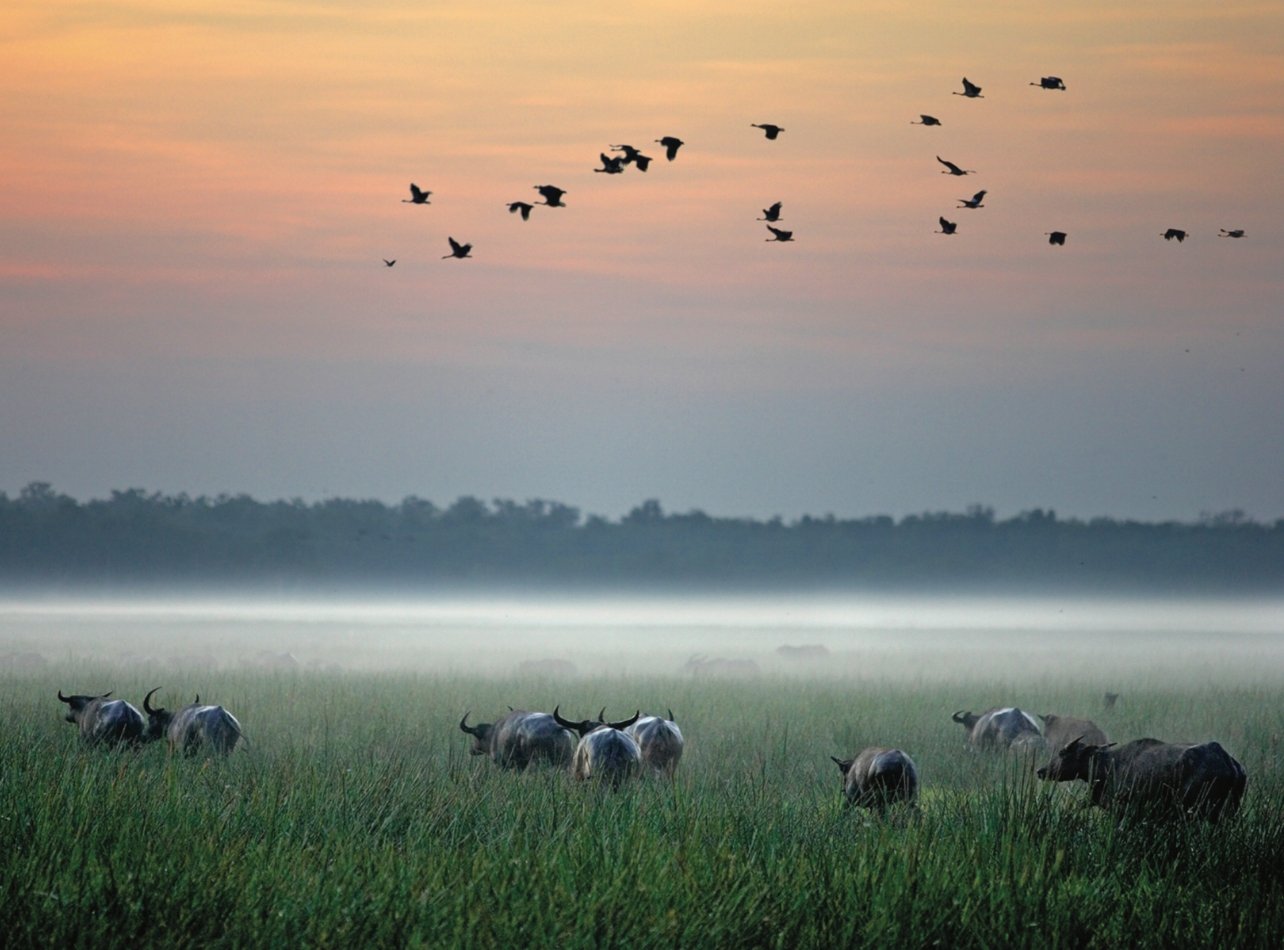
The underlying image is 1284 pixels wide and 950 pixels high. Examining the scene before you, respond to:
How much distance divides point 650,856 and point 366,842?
2.31m

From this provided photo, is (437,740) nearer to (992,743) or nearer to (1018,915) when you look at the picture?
(992,743)

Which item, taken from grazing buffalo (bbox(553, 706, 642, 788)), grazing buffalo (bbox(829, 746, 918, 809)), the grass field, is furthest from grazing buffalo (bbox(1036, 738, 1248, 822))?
grazing buffalo (bbox(553, 706, 642, 788))

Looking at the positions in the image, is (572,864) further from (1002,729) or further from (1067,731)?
(1002,729)

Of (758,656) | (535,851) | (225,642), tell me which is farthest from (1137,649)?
(535,851)

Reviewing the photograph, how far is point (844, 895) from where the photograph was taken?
9648mm

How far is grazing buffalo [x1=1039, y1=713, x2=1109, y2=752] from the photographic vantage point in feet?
66.1

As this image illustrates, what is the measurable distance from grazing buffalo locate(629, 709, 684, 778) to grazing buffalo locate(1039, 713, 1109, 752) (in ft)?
19.5

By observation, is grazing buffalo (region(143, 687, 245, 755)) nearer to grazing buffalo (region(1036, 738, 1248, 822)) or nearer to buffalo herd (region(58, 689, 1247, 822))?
buffalo herd (region(58, 689, 1247, 822))

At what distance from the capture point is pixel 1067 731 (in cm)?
2077

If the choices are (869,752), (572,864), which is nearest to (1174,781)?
(869,752)

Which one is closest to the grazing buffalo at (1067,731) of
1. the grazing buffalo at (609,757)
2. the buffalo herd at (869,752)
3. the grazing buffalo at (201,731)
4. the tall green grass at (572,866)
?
the buffalo herd at (869,752)

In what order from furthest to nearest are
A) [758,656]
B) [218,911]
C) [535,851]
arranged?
[758,656]
[535,851]
[218,911]

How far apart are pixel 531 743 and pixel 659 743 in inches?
67.0

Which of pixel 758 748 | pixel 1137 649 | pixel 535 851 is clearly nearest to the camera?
pixel 535 851
